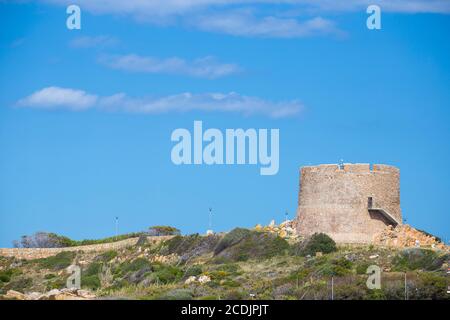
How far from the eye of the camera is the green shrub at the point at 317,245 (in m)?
51.4

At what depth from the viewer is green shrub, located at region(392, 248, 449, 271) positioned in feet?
154

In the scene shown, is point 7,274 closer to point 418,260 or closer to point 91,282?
point 91,282

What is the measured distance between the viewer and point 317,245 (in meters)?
51.7

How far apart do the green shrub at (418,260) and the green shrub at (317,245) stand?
3630 mm

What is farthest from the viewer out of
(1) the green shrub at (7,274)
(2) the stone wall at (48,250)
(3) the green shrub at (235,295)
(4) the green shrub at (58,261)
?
(2) the stone wall at (48,250)

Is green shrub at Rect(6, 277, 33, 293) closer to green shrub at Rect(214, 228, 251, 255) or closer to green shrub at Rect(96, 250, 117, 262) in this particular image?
green shrub at Rect(96, 250, 117, 262)

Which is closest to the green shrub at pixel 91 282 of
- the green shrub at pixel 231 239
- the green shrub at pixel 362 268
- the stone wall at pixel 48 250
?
the green shrub at pixel 231 239

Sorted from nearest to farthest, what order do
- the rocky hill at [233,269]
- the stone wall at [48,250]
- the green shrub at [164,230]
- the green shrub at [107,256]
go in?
the rocky hill at [233,269] → the green shrub at [107,256] → the stone wall at [48,250] → the green shrub at [164,230]

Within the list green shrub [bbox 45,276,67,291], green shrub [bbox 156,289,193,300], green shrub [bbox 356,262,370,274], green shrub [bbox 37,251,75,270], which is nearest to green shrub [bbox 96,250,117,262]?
green shrub [bbox 37,251,75,270]

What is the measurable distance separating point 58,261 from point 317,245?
56.7ft

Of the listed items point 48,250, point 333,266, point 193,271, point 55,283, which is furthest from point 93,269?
point 333,266

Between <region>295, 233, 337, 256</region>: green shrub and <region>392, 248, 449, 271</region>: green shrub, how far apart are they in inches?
143

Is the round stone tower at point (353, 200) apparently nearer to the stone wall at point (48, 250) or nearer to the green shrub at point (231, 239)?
the green shrub at point (231, 239)
